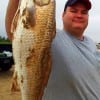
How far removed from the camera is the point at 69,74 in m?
4.06

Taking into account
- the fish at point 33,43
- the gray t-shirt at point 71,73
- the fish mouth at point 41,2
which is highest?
the fish mouth at point 41,2

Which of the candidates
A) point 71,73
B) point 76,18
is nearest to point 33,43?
point 71,73

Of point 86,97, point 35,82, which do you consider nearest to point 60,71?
point 86,97

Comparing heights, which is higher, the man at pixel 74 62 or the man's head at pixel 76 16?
the man's head at pixel 76 16

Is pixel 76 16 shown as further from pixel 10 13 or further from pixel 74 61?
pixel 10 13

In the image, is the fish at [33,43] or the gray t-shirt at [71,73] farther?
the gray t-shirt at [71,73]

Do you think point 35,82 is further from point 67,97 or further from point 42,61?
point 67,97

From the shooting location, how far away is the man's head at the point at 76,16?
429 cm

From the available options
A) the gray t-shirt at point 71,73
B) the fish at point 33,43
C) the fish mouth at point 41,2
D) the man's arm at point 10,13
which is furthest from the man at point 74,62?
the fish mouth at point 41,2

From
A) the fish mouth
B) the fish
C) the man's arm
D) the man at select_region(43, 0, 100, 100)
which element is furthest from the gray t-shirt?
the fish mouth

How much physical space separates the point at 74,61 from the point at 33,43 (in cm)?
100

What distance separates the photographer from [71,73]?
4062mm

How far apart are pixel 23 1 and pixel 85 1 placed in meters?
1.29

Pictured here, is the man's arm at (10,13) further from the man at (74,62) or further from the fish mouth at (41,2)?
the man at (74,62)
